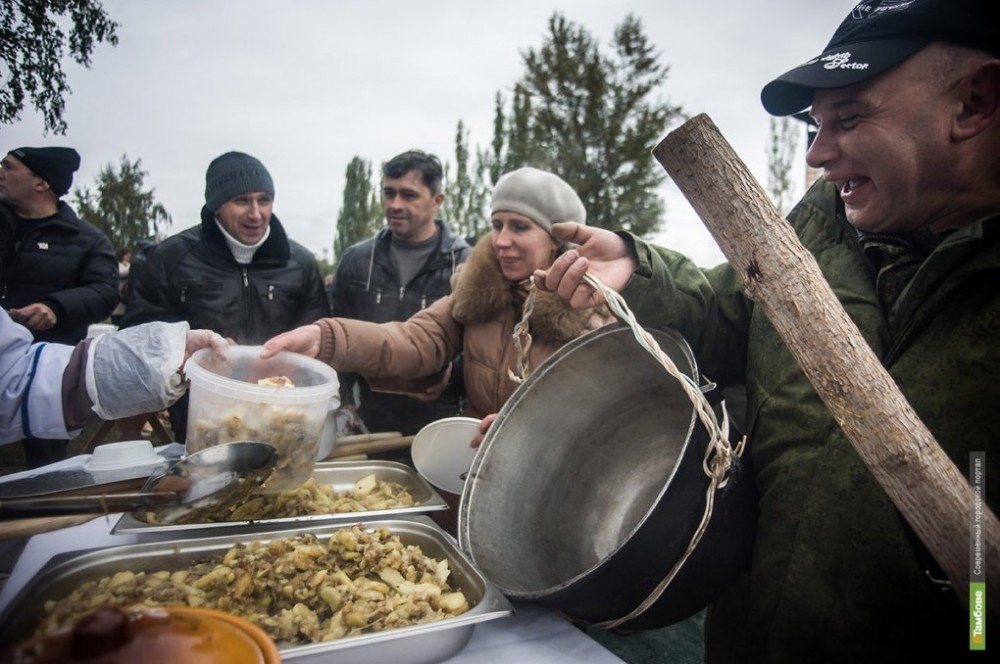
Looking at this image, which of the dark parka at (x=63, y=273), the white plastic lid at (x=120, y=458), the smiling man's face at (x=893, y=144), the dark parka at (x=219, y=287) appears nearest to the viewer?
the smiling man's face at (x=893, y=144)

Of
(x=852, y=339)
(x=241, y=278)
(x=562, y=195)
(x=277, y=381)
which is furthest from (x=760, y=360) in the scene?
(x=241, y=278)

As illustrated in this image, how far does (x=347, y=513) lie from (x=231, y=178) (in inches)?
79.4

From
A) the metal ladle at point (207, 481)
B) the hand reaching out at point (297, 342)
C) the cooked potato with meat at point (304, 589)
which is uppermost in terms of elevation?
the hand reaching out at point (297, 342)

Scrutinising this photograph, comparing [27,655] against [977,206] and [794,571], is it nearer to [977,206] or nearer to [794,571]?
[794,571]

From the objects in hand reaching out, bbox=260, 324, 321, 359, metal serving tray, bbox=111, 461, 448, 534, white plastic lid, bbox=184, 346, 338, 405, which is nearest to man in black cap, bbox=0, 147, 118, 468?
white plastic lid, bbox=184, 346, 338, 405

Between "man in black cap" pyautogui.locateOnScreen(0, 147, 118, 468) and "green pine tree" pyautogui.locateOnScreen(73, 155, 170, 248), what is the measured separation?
0.03 m

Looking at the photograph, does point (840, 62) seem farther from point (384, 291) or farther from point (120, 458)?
point (384, 291)

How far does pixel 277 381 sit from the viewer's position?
57.7 inches

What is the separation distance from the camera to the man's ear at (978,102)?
972 millimetres

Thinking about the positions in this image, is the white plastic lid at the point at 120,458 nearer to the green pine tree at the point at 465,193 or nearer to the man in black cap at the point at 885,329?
the man in black cap at the point at 885,329

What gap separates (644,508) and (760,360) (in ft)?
1.54

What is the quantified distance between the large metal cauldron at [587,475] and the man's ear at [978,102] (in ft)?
2.21

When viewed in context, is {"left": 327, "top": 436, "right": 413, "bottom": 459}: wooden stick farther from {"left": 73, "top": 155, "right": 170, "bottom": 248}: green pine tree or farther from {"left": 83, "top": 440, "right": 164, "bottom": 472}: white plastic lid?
{"left": 73, "top": 155, "right": 170, "bottom": 248}: green pine tree

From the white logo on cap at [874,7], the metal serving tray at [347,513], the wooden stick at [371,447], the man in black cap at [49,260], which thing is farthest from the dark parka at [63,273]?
Result: the white logo on cap at [874,7]
